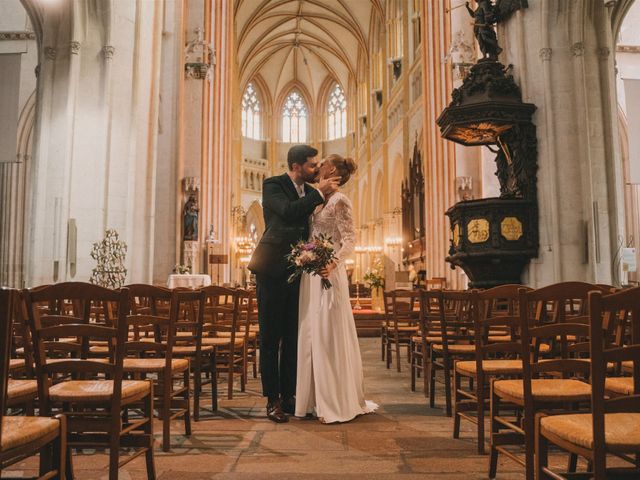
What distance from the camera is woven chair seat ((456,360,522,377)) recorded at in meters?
3.30

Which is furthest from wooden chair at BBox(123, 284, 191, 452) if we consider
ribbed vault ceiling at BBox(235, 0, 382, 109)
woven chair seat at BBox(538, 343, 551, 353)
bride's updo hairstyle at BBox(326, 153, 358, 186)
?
ribbed vault ceiling at BBox(235, 0, 382, 109)

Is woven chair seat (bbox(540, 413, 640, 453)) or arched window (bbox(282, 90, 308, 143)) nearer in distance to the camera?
woven chair seat (bbox(540, 413, 640, 453))

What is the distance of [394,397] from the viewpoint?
5.28 metres

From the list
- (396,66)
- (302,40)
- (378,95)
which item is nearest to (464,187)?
(396,66)

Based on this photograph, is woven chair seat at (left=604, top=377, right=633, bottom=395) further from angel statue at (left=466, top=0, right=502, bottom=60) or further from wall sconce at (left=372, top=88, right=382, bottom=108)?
wall sconce at (left=372, top=88, right=382, bottom=108)

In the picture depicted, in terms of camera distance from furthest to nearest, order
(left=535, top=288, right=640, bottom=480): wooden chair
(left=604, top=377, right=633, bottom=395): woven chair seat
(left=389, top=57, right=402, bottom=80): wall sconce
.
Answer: (left=389, top=57, right=402, bottom=80): wall sconce, (left=604, top=377, right=633, bottom=395): woven chair seat, (left=535, top=288, right=640, bottom=480): wooden chair

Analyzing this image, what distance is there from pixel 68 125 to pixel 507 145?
6.75m

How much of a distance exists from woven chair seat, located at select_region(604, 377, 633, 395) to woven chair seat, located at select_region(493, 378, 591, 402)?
0.15 meters

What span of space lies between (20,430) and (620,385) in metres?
2.58

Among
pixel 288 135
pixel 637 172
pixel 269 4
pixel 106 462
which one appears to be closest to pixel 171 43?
pixel 637 172

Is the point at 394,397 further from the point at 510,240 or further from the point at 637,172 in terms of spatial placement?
the point at 637,172

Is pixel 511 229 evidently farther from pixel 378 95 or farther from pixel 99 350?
pixel 378 95

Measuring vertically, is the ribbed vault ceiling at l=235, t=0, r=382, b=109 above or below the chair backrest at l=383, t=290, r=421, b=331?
above

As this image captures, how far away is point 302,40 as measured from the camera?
122ft
